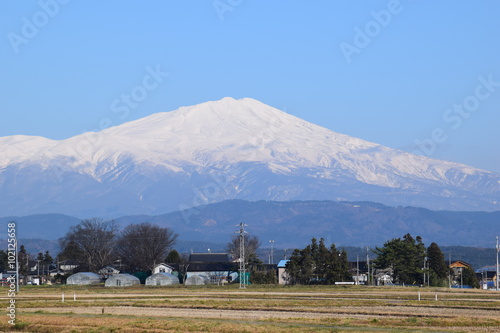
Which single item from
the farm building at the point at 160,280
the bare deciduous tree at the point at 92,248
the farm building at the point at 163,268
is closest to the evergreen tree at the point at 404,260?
the farm building at the point at 160,280

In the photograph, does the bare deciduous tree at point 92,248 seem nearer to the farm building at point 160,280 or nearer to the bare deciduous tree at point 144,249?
the bare deciduous tree at point 144,249

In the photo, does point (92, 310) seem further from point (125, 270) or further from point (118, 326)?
point (125, 270)

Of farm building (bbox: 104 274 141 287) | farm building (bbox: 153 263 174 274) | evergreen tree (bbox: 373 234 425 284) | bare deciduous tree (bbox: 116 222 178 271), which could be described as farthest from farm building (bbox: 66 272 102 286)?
evergreen tree (bbox: 373 234 425 284)

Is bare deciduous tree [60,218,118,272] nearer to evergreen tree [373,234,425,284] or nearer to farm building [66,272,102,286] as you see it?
farm building [66,272,102,286]

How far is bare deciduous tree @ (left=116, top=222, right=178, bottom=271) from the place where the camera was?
142m

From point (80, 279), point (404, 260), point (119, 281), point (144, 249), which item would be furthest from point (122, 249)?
point (404, 260)

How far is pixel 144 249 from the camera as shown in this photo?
478 ft

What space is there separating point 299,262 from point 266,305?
51174mm

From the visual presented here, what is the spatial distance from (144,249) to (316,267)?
155 feet

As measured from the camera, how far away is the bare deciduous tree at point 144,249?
467ft

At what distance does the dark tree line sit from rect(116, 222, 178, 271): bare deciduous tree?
37.3 metres

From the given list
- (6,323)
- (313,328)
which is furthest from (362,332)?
(6,323)

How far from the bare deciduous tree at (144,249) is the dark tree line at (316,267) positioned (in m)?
37.3

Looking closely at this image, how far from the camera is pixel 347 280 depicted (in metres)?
108
